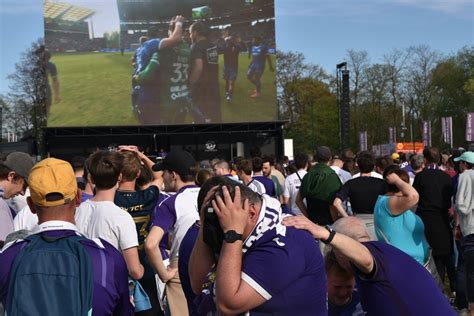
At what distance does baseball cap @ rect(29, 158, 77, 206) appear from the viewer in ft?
8.93

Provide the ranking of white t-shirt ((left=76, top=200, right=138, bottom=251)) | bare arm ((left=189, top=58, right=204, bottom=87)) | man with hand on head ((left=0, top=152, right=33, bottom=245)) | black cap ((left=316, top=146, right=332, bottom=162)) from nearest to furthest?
white t-shirt ((left=76, top=200, right=138, bottom=251))
man with hand on head ((left=0, top=152, right=33, bottom=245))
black cap ((left=316, top=146, right=332, bottom=162))
bare arm ((left=189, top=58, right=204, bottom=87))

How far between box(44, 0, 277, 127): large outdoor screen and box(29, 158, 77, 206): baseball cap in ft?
93.7

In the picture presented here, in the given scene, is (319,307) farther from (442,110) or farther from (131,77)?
(442,110)

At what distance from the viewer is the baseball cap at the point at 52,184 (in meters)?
2.72

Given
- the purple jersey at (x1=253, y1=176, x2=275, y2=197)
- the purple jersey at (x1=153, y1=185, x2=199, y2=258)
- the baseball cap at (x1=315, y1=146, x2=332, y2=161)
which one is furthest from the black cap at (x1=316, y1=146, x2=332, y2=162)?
the purple jersey at (x1=153, y1=185, x2=199, y2=258)

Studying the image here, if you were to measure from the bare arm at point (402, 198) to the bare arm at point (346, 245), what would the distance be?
3.54 meters

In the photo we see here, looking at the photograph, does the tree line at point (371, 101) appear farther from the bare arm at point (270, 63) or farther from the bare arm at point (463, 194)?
the bare arm at point (463, 194)

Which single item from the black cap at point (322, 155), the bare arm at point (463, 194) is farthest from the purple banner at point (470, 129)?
the bare arm at point (463, 194)

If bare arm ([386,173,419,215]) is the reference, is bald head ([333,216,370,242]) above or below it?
above

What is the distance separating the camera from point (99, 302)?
2.74 meters

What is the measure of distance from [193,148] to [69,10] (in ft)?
28.3

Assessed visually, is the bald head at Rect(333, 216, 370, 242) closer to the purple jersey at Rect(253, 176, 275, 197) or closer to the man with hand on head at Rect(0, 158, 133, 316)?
the man with hand on head at Rect(0, 158, 133, 316)

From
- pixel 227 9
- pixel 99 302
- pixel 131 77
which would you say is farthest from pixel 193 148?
pixel 99 302

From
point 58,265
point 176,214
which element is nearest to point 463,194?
point 176,214
